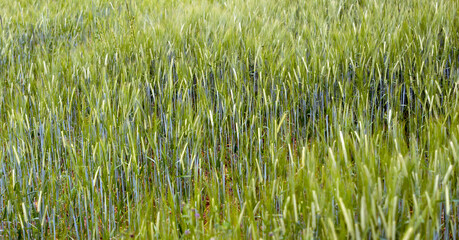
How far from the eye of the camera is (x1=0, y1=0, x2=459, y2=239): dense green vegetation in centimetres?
116

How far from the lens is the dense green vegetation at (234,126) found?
116 centimetres

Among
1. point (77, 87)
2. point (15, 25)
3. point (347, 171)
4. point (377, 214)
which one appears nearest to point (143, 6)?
point (15, 25)

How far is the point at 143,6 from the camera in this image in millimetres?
3492

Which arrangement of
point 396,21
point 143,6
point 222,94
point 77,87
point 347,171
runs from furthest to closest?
point 143,6 → point 396,21 → point 77,87 → point 222,94 → point 347,171

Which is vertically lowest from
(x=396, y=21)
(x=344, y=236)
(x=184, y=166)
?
(x=184, y=166)

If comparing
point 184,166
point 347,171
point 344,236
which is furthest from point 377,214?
point 184,166

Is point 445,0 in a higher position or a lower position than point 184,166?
higher

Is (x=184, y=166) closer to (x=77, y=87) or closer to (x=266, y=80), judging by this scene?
(x=266, y=80)

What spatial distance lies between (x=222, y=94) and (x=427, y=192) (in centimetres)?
103

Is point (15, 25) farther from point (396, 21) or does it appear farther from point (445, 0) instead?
point (445, 0)

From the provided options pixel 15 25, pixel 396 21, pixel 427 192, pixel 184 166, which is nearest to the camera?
pixel 427 192

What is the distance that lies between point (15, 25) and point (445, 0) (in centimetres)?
273

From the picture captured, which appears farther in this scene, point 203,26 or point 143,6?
point 143,6

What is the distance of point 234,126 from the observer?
194 centimetres
